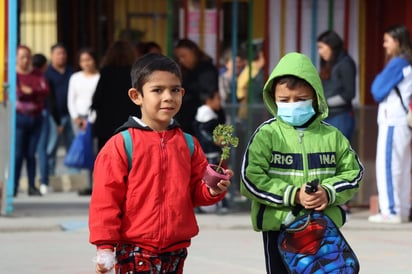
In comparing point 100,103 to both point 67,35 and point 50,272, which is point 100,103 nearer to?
point 50,272

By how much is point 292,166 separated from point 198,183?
19.2 inches

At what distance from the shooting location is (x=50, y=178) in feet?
49.3

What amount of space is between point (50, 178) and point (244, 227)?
4.33 m

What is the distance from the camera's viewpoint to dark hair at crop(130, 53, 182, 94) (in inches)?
224

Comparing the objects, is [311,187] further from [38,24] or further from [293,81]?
[38,24]

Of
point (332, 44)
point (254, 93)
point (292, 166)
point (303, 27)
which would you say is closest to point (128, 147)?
point (292, 166)

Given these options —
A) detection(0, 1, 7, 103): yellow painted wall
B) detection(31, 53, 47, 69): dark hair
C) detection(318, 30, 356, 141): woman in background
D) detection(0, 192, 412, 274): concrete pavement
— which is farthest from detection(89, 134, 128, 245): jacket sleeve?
detection(31, 53, 47, 69): dark hair

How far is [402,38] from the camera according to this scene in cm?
1128

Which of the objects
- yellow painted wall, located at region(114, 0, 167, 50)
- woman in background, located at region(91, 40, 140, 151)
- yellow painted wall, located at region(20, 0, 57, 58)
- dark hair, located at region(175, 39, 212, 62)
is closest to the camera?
woman in background, located at region(91, 40, 140, 151)

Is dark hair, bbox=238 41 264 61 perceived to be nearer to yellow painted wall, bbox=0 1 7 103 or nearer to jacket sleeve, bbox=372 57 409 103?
jacket sleeve, bbox=372 57 409 103

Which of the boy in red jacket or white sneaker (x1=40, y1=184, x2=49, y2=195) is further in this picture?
white sneaker (x1=40, y1=184, x2=49, y2=195)

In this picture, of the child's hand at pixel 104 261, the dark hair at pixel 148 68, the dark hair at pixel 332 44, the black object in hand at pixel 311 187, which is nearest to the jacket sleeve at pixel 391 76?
the dark hair at pixel 332 44

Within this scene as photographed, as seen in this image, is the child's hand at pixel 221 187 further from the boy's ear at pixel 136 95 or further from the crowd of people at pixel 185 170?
the boy's ear at pixel 136 95

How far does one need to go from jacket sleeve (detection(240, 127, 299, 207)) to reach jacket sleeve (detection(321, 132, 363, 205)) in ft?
0.55
